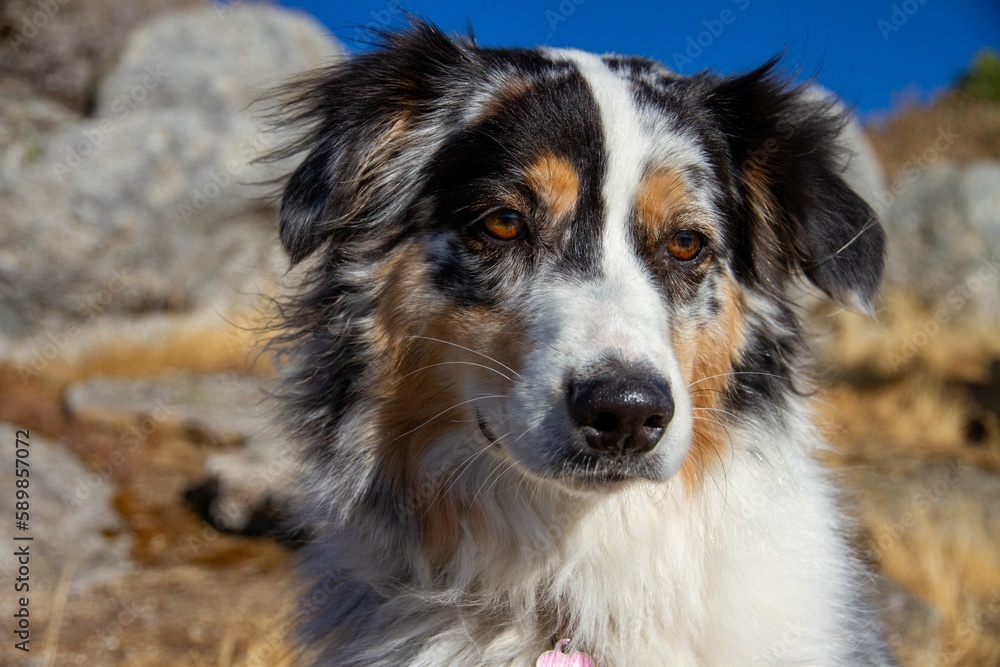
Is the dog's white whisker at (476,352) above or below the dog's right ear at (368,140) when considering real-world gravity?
below

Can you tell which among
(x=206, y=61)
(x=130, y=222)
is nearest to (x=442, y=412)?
(x=130, y=222)

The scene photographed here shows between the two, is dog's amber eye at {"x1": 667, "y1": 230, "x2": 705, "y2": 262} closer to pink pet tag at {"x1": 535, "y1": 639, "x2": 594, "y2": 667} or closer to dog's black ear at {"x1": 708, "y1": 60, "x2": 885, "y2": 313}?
dog's black ear at {"x1": 708, "y1": 60, "x2": 885, "y2": 313}

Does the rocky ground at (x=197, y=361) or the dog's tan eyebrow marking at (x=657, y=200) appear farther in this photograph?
the rocky ground at (x=197, y=361)

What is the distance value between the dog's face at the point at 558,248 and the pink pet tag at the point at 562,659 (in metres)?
0.55

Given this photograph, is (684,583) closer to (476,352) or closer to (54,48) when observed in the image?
(476,352)

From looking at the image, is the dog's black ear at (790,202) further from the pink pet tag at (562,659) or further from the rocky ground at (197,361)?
the pink pet tag at (562,659)

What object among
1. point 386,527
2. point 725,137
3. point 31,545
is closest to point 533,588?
point 386,527

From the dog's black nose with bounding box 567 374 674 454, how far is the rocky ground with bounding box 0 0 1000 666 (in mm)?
1359

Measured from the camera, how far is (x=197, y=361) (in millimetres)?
9539

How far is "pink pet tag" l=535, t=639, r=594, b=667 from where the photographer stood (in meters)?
2.53

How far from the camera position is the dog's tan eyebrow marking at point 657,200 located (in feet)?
8.76

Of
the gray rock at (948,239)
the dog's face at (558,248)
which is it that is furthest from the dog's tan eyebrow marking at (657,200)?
the gray rock at (948,239)

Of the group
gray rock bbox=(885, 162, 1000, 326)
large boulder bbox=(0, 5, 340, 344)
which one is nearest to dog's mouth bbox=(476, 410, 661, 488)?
large boulder bbox=(0, 5, 340, 344)

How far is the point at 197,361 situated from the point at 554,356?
26.3 feet
